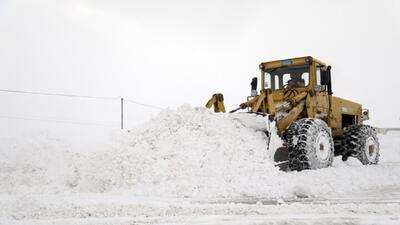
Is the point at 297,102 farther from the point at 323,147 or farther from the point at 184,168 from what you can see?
the point at 184,168

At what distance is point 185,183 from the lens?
6.94 metres

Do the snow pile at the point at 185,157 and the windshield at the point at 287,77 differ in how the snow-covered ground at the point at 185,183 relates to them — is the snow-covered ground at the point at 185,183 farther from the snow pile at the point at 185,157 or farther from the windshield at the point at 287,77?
the windshield at the point at 287,77

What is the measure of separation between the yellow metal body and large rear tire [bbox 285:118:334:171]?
593 millimetres

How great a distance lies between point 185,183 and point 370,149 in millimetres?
7336

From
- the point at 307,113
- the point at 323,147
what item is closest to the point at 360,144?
the point at 307,113

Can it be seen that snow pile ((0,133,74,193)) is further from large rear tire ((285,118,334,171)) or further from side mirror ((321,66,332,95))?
side mirror ((321,66,332,95))

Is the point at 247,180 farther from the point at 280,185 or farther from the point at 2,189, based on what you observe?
the point at 2,189

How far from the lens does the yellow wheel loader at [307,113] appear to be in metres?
8.81

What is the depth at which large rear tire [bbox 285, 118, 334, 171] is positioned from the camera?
8.64m

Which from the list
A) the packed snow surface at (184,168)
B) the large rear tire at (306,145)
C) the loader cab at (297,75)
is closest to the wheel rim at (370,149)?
the loader cab at (297,75)

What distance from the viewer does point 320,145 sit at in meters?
9.25

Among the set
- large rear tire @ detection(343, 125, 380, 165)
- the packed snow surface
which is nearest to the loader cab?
large rear tire @ detection(343, 125, 380, 165)

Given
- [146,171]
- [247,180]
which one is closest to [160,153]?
[146,171]

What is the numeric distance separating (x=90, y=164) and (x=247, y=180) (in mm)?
2860
